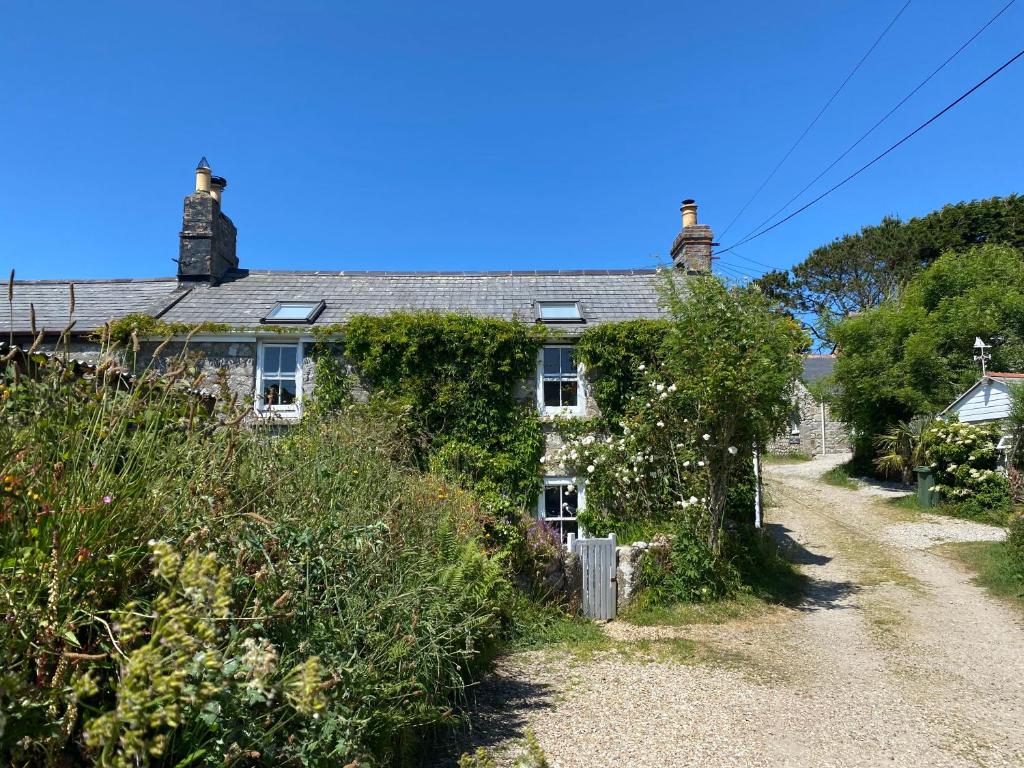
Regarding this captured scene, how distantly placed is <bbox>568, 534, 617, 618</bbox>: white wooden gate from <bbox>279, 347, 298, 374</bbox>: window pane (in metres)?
6.44

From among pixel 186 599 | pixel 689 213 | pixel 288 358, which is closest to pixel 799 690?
pixel 186 599

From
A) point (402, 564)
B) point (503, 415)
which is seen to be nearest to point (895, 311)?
point (503, 415)

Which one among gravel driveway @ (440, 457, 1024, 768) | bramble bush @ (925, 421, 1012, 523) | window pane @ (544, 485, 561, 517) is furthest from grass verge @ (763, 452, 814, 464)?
window pane @ (544, 485, 561, 517)

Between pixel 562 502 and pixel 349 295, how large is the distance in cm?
650

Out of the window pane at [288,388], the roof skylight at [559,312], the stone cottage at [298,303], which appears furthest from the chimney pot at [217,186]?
the roof skylight at [559,312]

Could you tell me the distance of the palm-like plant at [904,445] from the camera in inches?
677

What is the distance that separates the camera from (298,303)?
1326 centimetres

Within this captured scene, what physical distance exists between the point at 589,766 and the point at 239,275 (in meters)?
14.1

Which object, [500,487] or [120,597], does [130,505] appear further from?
[500,487]

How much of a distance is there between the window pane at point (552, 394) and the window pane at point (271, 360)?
4989 mm

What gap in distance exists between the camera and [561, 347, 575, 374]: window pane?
38.9ft

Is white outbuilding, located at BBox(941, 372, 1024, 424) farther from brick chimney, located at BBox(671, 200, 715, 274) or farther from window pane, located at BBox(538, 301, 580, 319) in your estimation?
window pane, located at BBox(538, 301, 580, 319)

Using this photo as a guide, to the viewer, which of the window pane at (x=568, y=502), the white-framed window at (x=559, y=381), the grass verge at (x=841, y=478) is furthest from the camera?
the grass verge at (x=841, y=478)

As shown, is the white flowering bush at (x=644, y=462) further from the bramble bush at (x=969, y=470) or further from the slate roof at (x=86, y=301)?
the slate roof at (x=86, y=301)
